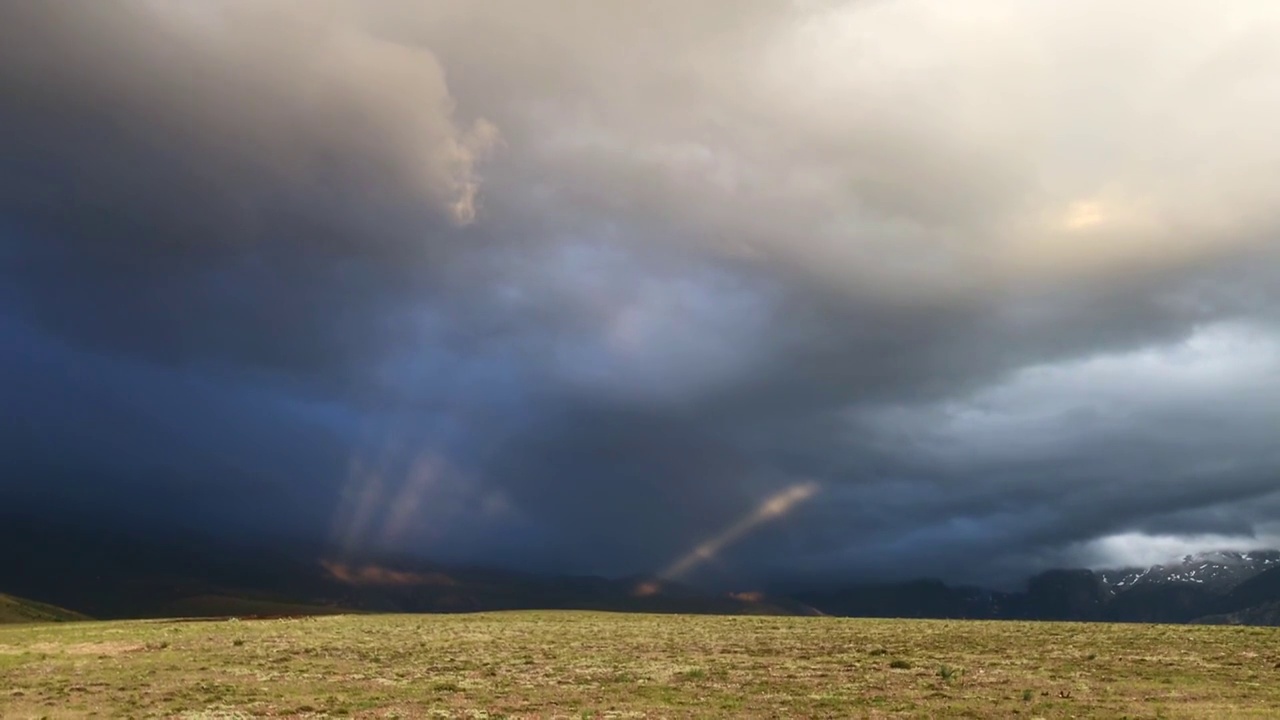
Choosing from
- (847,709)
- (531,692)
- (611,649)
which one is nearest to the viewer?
(847,709)

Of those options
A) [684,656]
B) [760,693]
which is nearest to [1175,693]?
[760,693]

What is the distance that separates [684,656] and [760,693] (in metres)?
17.6

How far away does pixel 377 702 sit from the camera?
41.2 m

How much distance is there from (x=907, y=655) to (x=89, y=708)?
4735 cm

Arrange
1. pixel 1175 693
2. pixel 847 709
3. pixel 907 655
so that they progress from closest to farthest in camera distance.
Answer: pixel 847 709 → pixel 1175 693 → pixel 907 655

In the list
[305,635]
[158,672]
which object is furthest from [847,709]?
[305,635]

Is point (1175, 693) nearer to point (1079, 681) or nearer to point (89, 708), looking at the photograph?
point (1079, 681)

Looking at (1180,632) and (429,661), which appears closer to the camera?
(429,661)

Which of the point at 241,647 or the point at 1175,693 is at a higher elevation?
the point at 241,647

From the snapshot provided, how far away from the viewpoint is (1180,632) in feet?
245

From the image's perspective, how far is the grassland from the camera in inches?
1524

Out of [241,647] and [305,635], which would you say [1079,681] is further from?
[305,635]

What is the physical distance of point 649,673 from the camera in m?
50.5

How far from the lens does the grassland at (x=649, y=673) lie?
38.7 m
